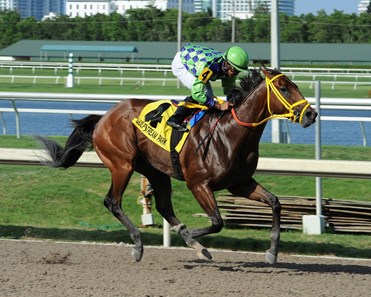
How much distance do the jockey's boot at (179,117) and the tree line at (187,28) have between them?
176 ft

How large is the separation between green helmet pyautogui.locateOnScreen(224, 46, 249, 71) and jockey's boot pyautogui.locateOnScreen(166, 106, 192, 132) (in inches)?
17.9

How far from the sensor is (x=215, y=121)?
646 cm

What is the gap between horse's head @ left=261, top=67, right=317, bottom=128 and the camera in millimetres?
6012

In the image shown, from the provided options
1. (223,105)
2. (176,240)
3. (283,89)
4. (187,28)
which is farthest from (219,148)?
(187,28)

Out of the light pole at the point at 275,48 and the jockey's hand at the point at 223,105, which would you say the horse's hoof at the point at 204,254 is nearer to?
the jockey's hand at the point at 223,105

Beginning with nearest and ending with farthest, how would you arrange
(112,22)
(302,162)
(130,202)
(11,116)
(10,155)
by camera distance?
(302,162) → (10,155) → (130,202) → (11,116) → (112,22)

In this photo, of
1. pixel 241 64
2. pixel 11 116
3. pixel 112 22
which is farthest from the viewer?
pixel 112 22

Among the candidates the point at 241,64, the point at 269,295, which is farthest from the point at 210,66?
the point at 269,295

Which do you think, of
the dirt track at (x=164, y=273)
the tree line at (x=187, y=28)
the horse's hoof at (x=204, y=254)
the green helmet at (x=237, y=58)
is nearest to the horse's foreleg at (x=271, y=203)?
the dirt track at (x=164, y=273)

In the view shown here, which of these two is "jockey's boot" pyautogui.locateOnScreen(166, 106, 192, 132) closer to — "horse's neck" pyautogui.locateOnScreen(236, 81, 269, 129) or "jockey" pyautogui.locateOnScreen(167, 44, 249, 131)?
"jockey" pyautogui.locateOnScreen(167, 44, 249, 131)

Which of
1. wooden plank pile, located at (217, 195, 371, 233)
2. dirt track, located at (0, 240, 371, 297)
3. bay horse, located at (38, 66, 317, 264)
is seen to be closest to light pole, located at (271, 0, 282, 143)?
wooden plank pile, located at (217, 195, 371, 233)

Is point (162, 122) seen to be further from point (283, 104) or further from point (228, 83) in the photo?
point (283, 104)

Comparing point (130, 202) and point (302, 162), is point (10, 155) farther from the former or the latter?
point (302, 162)

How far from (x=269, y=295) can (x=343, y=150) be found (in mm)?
5473
